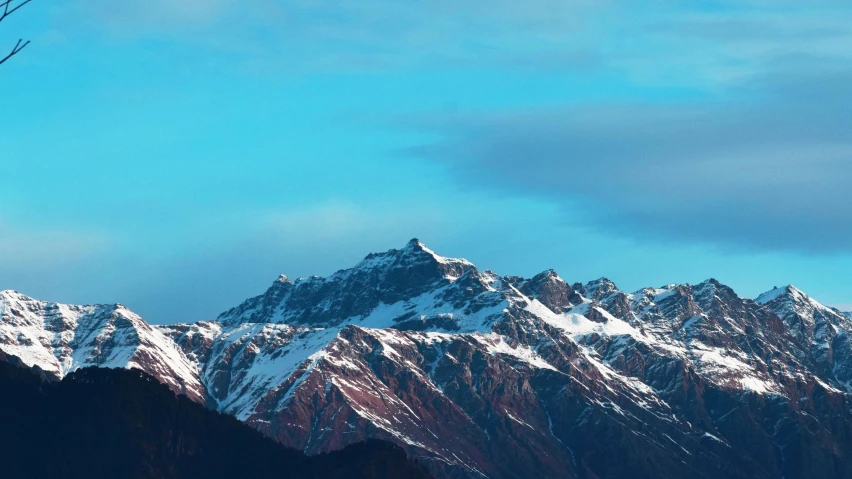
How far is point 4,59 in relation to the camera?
3964 inches

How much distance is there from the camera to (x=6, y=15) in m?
101

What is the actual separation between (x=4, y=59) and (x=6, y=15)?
2748mm
